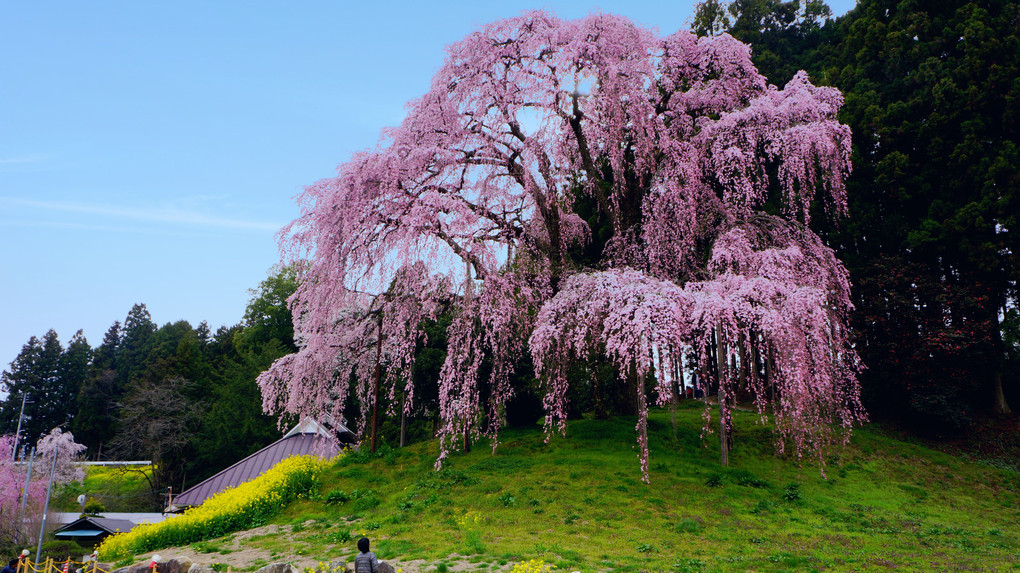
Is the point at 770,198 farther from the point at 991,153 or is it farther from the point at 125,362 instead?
the point at 125,362

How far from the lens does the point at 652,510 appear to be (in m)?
11.7

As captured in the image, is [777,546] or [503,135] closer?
[777,546]

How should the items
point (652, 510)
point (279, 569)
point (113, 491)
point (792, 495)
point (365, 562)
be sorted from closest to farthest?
1. point (365, 562)
2. point (279, 569)
3. point (652, 510)
4. point (792, 495)
5. point (113, 491)

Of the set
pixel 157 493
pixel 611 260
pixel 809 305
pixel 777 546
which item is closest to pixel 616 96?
pixel 611 260

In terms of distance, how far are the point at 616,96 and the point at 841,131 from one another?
546cm

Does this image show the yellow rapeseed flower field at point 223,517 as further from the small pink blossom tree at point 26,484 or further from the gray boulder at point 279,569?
the small pink blossom tree at point 26,484

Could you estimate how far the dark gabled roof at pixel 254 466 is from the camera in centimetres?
2100

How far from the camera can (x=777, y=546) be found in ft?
32.0

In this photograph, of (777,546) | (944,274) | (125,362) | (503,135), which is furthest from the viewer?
(125,362)

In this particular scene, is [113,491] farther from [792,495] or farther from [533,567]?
[792,495]

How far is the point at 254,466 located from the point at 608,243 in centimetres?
1619

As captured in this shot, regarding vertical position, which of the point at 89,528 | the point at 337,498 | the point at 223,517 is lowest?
the point at 89,528

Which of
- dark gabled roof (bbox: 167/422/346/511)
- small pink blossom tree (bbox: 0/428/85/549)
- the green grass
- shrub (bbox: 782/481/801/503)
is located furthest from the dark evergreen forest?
the green grass

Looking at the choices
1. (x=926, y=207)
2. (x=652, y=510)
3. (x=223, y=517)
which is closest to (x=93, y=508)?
(x=223, y=517)
